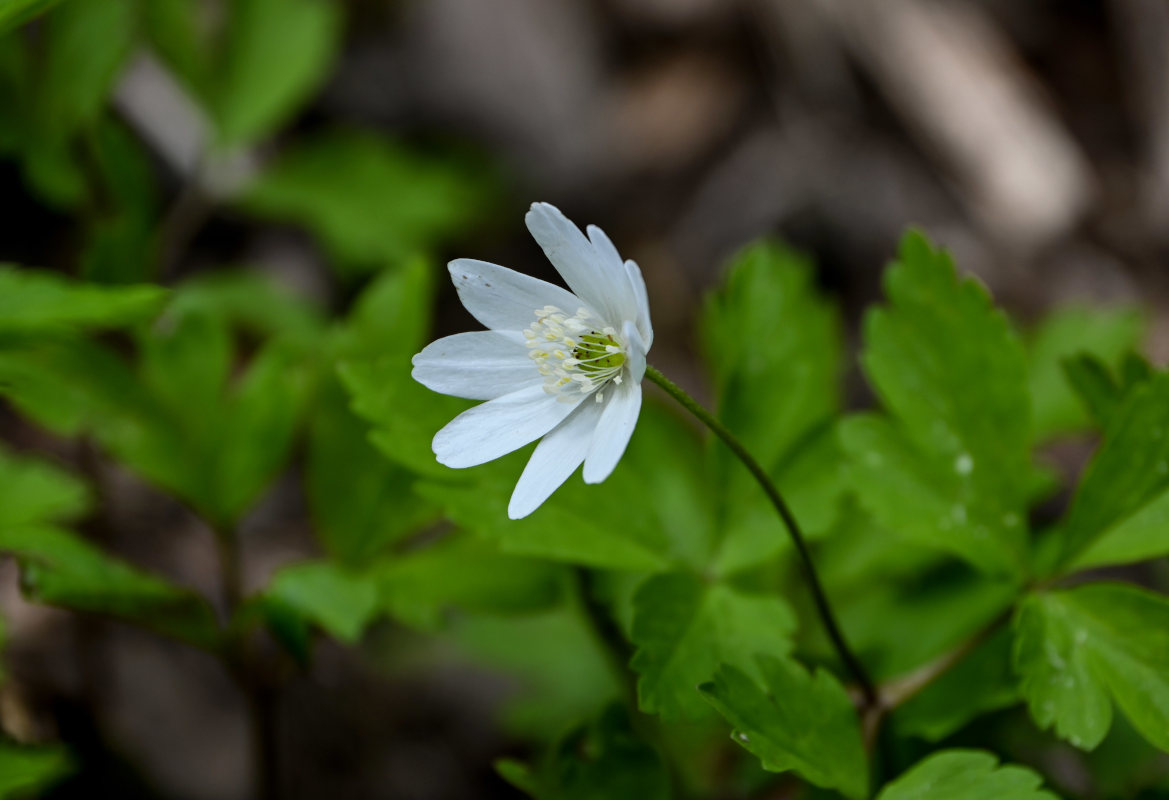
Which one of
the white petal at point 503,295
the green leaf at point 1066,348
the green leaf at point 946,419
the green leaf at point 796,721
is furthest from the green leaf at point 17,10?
the green leaf at point 1066,348

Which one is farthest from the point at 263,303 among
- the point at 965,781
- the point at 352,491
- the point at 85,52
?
the point at 965,781

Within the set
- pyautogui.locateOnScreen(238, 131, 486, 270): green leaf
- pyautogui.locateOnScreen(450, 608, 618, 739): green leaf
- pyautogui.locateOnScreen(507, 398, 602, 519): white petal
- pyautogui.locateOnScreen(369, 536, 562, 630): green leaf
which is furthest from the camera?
pyautogui.locateOnScreen(238, 131, 486, 270): green leaf

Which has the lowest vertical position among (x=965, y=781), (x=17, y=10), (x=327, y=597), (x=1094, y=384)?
(x=965, y=781)

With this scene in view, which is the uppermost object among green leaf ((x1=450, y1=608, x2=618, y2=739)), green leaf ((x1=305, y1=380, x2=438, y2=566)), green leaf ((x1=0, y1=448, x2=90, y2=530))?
green leaf ((x1=0, y1=448, x2=90, y2=530))

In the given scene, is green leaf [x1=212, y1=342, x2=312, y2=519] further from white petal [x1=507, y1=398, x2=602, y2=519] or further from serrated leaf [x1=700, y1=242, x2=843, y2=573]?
serrated leaf [x1=700, y1=242, x2=843, y2=573]

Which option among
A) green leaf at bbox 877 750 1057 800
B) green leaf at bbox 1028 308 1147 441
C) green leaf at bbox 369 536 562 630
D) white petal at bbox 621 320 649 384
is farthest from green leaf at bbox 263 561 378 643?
green leaf at bbox 1028 308 1147 441

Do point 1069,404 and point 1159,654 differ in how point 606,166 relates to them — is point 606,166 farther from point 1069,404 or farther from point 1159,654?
point 1159,654

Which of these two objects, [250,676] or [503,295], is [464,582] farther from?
[503,295]
